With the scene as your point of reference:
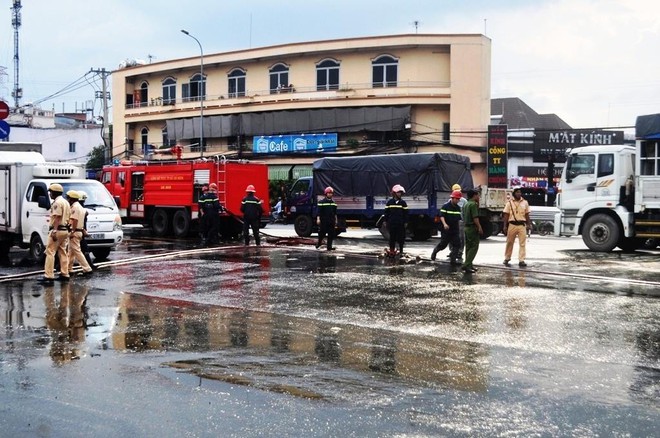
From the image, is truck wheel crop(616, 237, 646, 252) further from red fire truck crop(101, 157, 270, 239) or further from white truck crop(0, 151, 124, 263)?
white truck crop(0, 151, 124, 263)

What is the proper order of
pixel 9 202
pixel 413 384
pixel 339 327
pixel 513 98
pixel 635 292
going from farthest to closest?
pixel 513 98, pixel 9 202, pixel 635 292, pixel 339 327, pixel 413 384

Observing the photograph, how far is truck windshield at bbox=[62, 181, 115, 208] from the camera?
56.2 feet

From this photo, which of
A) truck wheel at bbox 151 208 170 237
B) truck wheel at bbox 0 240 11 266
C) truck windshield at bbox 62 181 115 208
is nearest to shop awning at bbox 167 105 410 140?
truck wheel at bbox 151 208 170 237

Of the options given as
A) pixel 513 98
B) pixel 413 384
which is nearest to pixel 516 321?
pixel 413 384

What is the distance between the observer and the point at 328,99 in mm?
44469

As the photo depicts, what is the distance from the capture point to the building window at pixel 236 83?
159ft

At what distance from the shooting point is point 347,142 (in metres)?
43.8

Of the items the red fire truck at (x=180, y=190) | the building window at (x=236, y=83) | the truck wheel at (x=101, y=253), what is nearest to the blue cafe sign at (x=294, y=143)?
the building window at (x=236, y=83)

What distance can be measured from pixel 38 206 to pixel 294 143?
29545 mm

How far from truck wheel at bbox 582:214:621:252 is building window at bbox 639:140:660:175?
1.57m

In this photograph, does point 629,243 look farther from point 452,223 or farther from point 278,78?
point 278,78

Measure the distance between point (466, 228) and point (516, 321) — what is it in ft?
18.9

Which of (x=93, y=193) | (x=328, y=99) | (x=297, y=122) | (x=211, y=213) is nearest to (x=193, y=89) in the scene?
(x=297, y=122)

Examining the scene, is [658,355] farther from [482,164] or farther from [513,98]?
[513,98]
